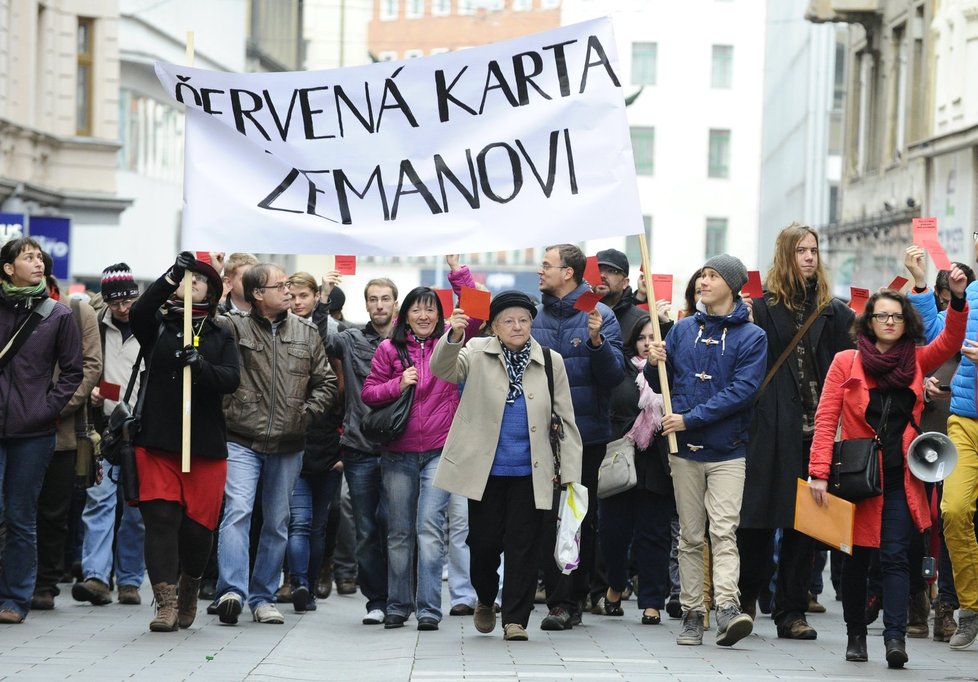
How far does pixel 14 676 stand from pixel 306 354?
3.23m

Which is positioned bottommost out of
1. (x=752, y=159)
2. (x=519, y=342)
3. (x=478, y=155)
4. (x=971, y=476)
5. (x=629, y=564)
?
(x=629, y=564)

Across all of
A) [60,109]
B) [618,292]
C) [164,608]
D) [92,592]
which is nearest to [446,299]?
[618,292]

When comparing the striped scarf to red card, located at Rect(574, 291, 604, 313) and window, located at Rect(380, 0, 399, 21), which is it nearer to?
red card, located at Rect(574, 291, 604, 313)

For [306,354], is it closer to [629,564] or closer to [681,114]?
[629,564]

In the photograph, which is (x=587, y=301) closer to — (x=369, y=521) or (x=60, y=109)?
(x=369, y=521)

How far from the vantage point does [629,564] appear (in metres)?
13.8

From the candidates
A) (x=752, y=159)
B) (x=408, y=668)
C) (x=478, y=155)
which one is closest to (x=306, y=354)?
(x=478, y=155)

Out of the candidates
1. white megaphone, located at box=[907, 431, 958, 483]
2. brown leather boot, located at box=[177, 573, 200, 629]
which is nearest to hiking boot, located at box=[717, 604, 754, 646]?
white megaphone, located at box=[907, 431, 958, 483]

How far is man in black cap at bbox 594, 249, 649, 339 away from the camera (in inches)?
483

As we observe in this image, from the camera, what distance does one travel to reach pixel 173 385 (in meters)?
10.2

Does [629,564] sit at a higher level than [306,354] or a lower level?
lower

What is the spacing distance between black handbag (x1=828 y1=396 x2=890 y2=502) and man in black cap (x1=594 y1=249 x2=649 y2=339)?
2.81m

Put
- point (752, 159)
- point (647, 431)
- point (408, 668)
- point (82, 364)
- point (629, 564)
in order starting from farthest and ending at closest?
point (752, 159) → point (629, 564) → point (647, 431) → point (82, 364) → point (408, 668)

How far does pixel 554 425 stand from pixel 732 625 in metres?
1.46
